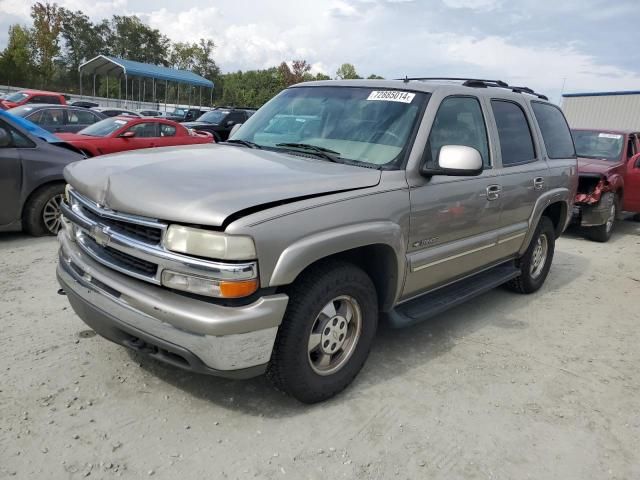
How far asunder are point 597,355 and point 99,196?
373 cm

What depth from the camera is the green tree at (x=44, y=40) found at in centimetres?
4650

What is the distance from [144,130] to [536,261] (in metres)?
8.67

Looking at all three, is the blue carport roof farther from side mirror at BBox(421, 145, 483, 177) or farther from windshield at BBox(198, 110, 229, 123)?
side mirror at BBox(421, 145, 483, 177)

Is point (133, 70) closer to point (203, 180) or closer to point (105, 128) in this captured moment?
point (105, 128)

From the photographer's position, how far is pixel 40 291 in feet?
14.5

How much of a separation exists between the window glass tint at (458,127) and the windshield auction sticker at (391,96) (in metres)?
0.23

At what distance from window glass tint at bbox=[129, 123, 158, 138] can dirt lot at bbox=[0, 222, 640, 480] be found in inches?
281

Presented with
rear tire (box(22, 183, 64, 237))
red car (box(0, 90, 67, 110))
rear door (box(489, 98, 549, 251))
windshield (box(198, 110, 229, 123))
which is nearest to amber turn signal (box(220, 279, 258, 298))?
rear door (box(489, 98, 549, 251))

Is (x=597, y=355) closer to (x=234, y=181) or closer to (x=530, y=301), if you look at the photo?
(x=530, y=301)

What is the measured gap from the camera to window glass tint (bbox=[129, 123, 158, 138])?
10.8 metres

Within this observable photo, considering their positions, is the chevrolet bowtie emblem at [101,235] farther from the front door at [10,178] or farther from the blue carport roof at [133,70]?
the blue carport roof at [133,70]

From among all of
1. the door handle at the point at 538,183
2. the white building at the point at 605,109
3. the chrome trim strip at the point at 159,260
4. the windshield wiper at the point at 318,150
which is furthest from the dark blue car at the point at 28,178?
the white building at the point at 605,109

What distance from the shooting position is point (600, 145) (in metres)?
9.34

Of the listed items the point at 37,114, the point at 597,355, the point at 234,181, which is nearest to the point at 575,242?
the point at 597,355
